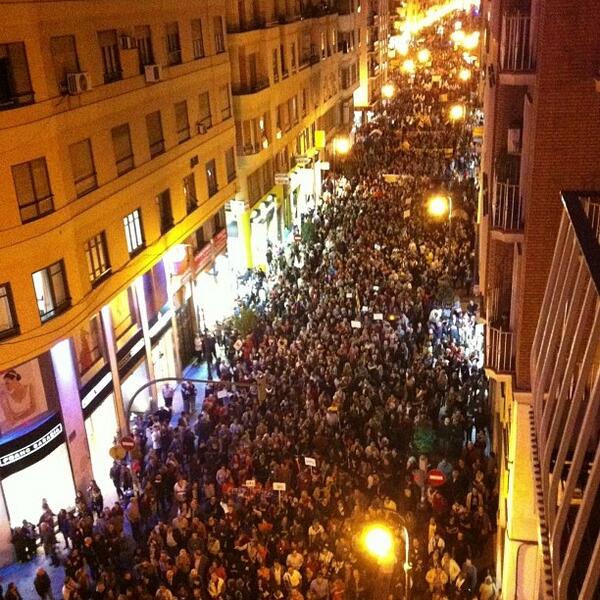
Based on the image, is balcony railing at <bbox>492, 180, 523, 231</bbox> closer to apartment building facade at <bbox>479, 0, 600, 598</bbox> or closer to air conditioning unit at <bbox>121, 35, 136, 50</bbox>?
apartment building facade at <bbox>479, 0, 600, 598</bbox>

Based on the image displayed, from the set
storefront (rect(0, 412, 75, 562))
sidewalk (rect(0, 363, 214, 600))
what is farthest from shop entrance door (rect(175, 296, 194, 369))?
sidewalk (rect(0, 363, 214, 600))

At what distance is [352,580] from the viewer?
15195 mm

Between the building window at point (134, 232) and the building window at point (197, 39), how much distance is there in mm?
A: 7870

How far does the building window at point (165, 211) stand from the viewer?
2509cm

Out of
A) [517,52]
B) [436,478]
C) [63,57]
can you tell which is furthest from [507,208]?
[63,57]

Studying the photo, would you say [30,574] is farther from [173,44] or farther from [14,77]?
[173,44]

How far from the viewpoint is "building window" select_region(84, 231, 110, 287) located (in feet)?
66.6

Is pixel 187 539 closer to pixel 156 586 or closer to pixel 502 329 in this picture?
pixel 156 586

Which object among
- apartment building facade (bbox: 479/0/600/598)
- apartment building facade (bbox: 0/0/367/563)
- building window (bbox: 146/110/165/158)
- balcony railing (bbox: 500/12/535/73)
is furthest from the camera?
building window (bbox: 146/110/165/158)

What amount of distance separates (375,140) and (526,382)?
152ft

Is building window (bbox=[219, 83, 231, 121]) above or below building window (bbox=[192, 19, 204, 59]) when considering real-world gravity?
below

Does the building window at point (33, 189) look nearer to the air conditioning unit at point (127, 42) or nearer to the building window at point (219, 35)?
the air conditioning unit at point (127, 42)

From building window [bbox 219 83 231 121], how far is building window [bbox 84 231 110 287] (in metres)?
11.5

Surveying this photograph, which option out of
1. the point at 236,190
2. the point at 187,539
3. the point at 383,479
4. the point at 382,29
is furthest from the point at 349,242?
the point at 382,29
